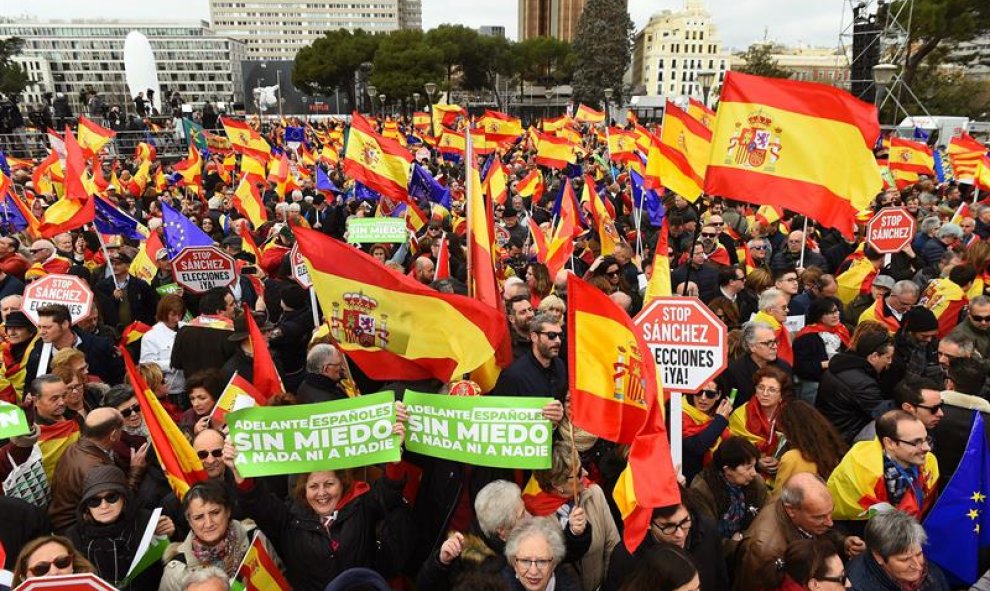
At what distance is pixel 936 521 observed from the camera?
3.63 metres

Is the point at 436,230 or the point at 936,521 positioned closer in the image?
the point at 936,521

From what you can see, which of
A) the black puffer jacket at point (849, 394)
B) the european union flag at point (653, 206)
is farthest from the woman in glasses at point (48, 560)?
the european union flag at point (653, 206)

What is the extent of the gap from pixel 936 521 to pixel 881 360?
59.5 inches

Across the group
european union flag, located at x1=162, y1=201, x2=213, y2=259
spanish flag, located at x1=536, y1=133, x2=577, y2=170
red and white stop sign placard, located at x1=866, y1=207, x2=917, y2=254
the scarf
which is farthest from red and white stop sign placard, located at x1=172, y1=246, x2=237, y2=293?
spanish flag, located at x1=536, y1=133, x2=577, y2=170

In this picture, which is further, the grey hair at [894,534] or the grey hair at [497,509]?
the grey hair at [497,509]

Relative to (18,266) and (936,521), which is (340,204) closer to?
(18,266)

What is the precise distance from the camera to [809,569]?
3.11 m

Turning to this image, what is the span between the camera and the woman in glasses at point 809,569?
309cm

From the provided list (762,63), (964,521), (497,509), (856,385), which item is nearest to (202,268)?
(497,509)

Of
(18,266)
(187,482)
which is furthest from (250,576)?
(18,266)

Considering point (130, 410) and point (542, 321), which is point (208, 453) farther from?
point (542, 321)

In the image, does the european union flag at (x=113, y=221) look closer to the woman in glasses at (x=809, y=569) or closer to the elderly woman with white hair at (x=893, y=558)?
the woman in glasses at (x=809, y=569)

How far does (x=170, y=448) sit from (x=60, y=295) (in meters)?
3.07

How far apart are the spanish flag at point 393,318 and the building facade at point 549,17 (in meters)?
147
